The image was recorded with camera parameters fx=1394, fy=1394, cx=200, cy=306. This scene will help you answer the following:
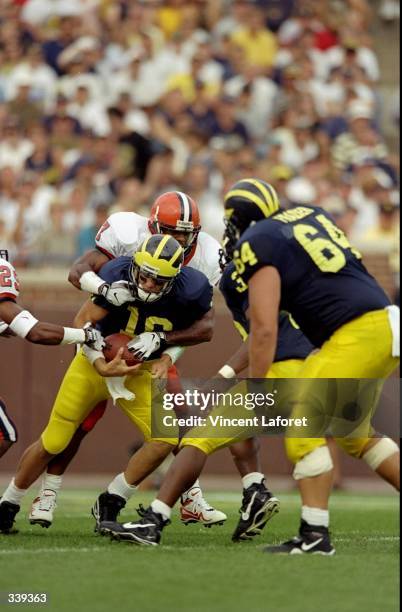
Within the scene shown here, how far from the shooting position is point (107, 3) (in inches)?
653

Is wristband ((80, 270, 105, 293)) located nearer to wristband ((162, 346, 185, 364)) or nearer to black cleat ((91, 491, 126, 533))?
wristband ((162, 346, 185, 364))

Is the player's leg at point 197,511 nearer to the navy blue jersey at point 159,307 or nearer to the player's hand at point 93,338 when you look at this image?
the navy blue jersey at point 159,307

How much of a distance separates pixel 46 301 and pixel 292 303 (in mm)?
6305

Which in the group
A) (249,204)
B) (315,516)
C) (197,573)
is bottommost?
(197,573)

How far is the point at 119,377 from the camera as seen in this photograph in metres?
7.11

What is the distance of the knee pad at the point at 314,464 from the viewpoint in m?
6.11

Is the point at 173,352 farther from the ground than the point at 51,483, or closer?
farther from the ground

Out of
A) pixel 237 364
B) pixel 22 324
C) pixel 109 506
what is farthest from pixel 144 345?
pixel 109 506

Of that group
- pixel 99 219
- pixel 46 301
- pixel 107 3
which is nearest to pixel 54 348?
pixel 46 301

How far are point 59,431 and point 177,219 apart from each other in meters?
1.29

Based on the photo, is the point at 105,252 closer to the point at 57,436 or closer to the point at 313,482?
the point at 57,436

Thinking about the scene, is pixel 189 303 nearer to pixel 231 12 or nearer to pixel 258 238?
pixel 258 238

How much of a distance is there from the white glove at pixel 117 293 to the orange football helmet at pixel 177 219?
1.90 feet

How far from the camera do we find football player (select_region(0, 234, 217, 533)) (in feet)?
23.4
